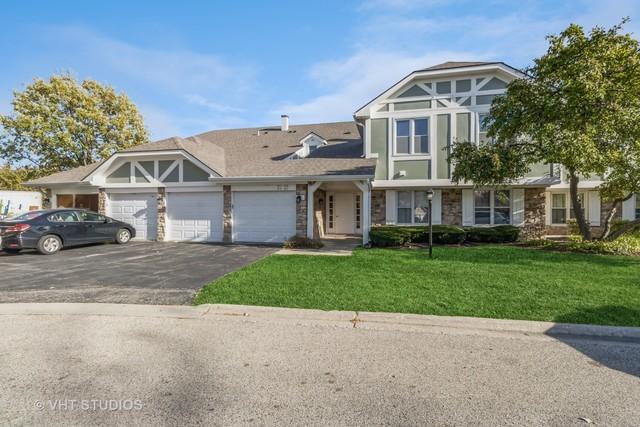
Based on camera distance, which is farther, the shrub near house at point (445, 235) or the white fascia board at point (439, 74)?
the white fascia board at point (439, 74)

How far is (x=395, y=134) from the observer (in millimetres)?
15164

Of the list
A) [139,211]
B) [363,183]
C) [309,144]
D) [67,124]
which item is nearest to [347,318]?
[363,183]

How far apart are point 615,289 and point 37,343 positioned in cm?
905

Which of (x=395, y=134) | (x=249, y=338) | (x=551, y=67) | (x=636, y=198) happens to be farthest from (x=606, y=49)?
(x=249, y=338)

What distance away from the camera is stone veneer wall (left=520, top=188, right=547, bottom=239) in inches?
571

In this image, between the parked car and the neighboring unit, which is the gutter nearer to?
the neighboring unit

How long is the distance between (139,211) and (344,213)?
959 centimetres

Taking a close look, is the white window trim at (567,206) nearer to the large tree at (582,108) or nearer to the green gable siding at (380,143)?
the large tree at (582,108)

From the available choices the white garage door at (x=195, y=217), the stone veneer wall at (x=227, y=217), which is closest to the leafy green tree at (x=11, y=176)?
the white garage door at (x=195, y=217)

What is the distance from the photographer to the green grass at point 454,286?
525cm

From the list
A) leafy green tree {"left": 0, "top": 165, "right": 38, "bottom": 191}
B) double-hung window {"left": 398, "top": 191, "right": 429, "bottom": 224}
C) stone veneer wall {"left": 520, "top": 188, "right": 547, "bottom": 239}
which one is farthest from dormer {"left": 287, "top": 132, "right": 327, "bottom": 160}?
leafy green tree {"left": 0, "top": 165, "right": 38, "bottom": 191}

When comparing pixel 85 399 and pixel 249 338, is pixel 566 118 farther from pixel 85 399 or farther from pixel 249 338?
pixel 85 399

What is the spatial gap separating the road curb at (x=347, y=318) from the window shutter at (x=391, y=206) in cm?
1071

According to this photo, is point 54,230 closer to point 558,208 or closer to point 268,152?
point 268,152
